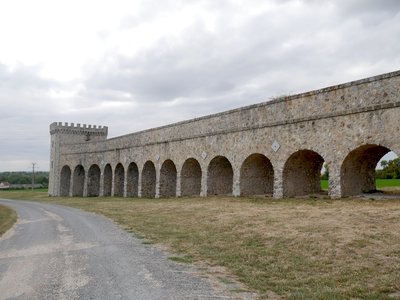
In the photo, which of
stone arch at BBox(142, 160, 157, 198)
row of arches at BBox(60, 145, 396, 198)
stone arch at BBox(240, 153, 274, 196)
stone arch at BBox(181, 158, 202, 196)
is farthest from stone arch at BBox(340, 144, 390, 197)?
stone arch at BBox(142, 160, 157, 198)

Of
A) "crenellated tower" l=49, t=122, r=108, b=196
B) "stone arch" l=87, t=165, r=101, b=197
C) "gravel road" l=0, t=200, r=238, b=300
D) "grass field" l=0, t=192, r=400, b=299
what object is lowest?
"gravel road" l=0, t=200, r=238, b=300

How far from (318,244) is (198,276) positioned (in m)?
2.96

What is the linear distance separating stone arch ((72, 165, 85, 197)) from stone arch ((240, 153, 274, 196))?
2635 cm

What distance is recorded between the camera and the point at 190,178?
86.1 ft

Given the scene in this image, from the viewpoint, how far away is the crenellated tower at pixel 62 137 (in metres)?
44.1

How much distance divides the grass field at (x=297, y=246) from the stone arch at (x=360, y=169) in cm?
183

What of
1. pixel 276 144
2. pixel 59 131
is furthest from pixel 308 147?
pixel 59 131

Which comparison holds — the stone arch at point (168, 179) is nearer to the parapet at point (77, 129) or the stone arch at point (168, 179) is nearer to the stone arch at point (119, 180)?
the stone arch at point (119, 180)

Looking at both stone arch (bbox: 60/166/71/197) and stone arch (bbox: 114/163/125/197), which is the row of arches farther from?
stone arch (bbox: 60/166/71/197)

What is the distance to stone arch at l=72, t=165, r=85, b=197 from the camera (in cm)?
4262

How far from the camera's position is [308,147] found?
55.0ft

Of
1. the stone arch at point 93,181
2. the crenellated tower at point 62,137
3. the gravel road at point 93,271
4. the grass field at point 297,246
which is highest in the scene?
the crenellated tower at point 62,137

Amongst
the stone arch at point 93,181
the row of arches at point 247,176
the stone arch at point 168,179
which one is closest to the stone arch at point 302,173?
the row of arches at point 247,176

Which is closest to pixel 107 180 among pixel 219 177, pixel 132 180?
pixel 132 180
